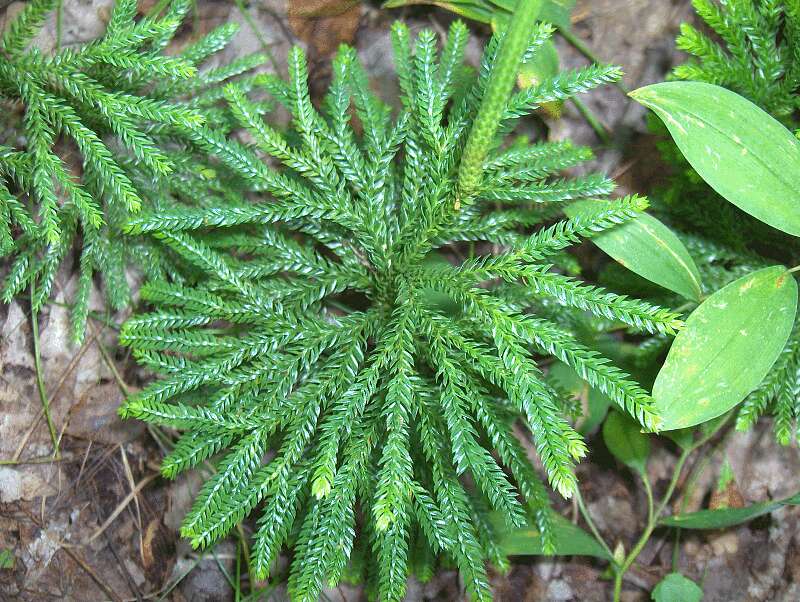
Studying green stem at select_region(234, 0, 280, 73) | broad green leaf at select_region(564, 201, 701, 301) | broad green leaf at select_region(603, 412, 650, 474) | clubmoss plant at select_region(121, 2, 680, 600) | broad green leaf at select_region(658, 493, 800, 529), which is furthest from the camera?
green stem at select_region(234, 0, 280, 73)

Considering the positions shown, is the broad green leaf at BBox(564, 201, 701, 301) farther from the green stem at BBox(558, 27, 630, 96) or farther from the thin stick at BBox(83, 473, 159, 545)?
the thin stick at BBox(83, 473, 159, 545)

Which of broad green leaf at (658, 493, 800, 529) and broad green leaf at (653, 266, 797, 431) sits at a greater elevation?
broad green leaf at (653, 266, 797, 431)

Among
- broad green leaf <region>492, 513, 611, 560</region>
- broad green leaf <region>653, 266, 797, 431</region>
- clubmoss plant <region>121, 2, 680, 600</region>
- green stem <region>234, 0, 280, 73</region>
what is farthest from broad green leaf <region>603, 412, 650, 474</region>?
green stem <region>234, 0, 280, 73</region>

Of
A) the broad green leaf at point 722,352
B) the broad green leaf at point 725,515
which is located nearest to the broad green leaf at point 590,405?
the broad green leaf at point 725,515

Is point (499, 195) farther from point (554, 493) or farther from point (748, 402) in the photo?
point (554, 493)

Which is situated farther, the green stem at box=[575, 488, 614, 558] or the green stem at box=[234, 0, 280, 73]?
the green stem at box=[234, 0, 280, 73]

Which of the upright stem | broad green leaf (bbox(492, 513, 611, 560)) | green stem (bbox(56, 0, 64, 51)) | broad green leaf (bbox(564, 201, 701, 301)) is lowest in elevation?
broad green leaf (bbox(492, 513, 611, 560))

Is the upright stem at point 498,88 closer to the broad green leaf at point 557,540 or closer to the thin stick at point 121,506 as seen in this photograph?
the broad green leaf at point 557,540
